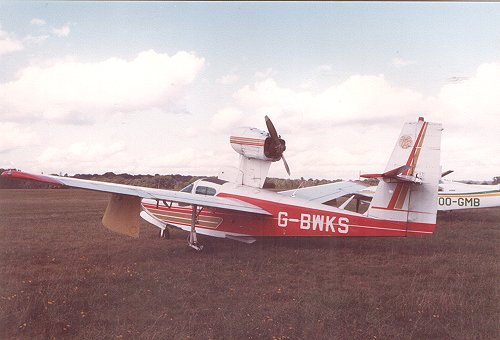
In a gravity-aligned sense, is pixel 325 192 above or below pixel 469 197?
below

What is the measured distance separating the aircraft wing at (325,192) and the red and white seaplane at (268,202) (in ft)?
7.99

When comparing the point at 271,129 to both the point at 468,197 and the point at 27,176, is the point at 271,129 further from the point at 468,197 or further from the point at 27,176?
the point at 468,197

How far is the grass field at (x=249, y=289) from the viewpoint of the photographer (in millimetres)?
5355

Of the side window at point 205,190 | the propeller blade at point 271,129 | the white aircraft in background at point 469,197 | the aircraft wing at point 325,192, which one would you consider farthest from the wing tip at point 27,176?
the white aircraft in background at point 469,197

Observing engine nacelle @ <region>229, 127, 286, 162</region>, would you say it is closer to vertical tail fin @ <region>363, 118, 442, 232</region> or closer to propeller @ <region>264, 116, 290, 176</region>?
propeller @ <region>264, 116, 290, 176</region>

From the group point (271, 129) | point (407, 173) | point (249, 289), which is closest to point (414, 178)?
point (407, 173)

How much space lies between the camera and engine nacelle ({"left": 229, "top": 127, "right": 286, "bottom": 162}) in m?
11.0

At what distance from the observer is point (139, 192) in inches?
354

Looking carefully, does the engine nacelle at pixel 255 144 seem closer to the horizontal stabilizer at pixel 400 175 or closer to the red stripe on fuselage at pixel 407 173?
the red stripe on fuselage at pixel 407 173

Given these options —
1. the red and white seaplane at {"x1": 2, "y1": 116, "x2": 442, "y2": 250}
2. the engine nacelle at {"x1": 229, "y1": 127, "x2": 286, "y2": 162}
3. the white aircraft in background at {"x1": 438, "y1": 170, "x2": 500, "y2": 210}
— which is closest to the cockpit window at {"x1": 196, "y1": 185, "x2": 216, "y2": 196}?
the red and white seaplane at {"x1": 2, "y1": 116, "x2": 442, "y2": 250}

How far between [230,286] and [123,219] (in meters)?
3.25

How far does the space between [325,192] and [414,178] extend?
206 inches

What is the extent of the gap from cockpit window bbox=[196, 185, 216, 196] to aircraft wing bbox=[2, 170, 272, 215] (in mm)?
549

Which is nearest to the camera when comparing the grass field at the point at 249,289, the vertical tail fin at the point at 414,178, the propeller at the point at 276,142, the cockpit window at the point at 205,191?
the grass field at the point at 249,289
